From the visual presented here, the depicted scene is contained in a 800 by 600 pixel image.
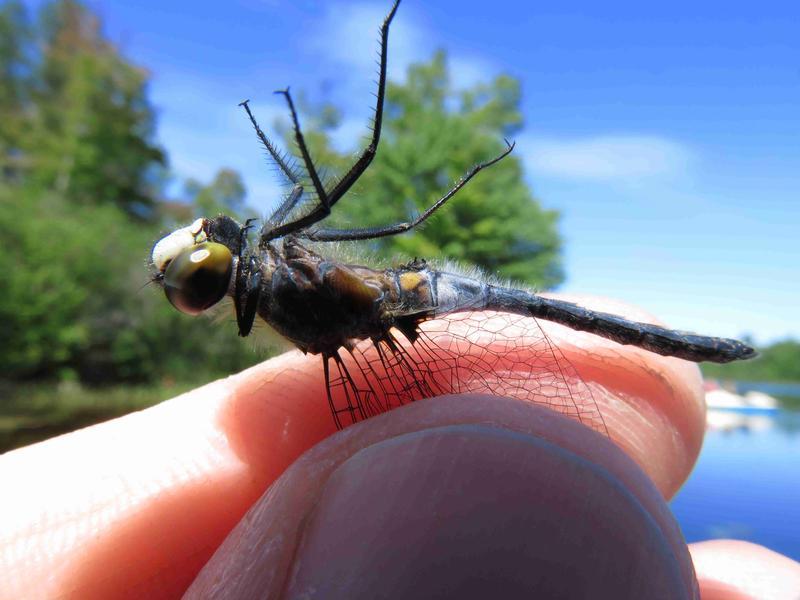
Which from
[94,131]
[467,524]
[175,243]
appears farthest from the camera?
[94,131]

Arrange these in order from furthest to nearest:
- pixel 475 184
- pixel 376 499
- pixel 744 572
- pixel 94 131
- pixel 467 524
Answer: pixel 94 131 → pixel 475 184 → pixel 744 572 → pixel 376 499 → pixel 467 524

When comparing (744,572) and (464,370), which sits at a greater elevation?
(464,370)

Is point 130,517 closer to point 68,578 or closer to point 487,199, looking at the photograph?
point 68,578

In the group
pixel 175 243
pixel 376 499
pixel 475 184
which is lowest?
pixel 376 499

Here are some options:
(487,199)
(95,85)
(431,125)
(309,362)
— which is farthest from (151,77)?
(309,362)

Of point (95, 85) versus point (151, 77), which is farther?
point (151, 77)

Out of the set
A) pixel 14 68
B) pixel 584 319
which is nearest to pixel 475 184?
pixel 584 319

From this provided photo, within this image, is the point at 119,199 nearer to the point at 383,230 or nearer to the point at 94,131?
the point at 94,131

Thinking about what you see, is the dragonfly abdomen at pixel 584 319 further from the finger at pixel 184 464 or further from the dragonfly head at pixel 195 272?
the dragonfly head at pixel 195 272
